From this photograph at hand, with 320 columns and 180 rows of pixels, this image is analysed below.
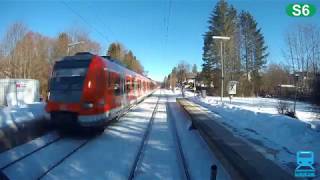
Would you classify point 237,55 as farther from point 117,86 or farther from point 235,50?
point 117,86

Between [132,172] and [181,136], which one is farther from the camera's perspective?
[181,136]

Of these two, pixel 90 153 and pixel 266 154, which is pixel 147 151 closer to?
pixel 90 153

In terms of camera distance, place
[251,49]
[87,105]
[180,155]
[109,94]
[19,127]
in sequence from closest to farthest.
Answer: [180,155] → [87,105] → [19,127] → [109,94] → [251,49]

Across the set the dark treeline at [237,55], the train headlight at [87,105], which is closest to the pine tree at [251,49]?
the dark treeline at [237,55]

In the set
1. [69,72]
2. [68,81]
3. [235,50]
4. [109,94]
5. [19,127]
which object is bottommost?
[19,127]

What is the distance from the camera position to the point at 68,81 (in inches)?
569

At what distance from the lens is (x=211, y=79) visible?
6291cm

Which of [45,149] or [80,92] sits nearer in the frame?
[45,149]

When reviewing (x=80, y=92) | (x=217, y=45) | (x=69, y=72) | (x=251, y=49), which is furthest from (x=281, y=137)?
(x=251, y=49)

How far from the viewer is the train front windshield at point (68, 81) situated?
14180 mm

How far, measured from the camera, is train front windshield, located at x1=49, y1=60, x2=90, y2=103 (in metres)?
14.2

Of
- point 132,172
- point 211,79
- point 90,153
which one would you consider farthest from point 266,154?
point 211,79

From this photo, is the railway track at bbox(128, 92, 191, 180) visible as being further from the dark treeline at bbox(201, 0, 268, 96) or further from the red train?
the dark treeline at bbox(201, 0, 268, 96)

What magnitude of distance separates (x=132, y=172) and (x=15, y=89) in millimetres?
25859
